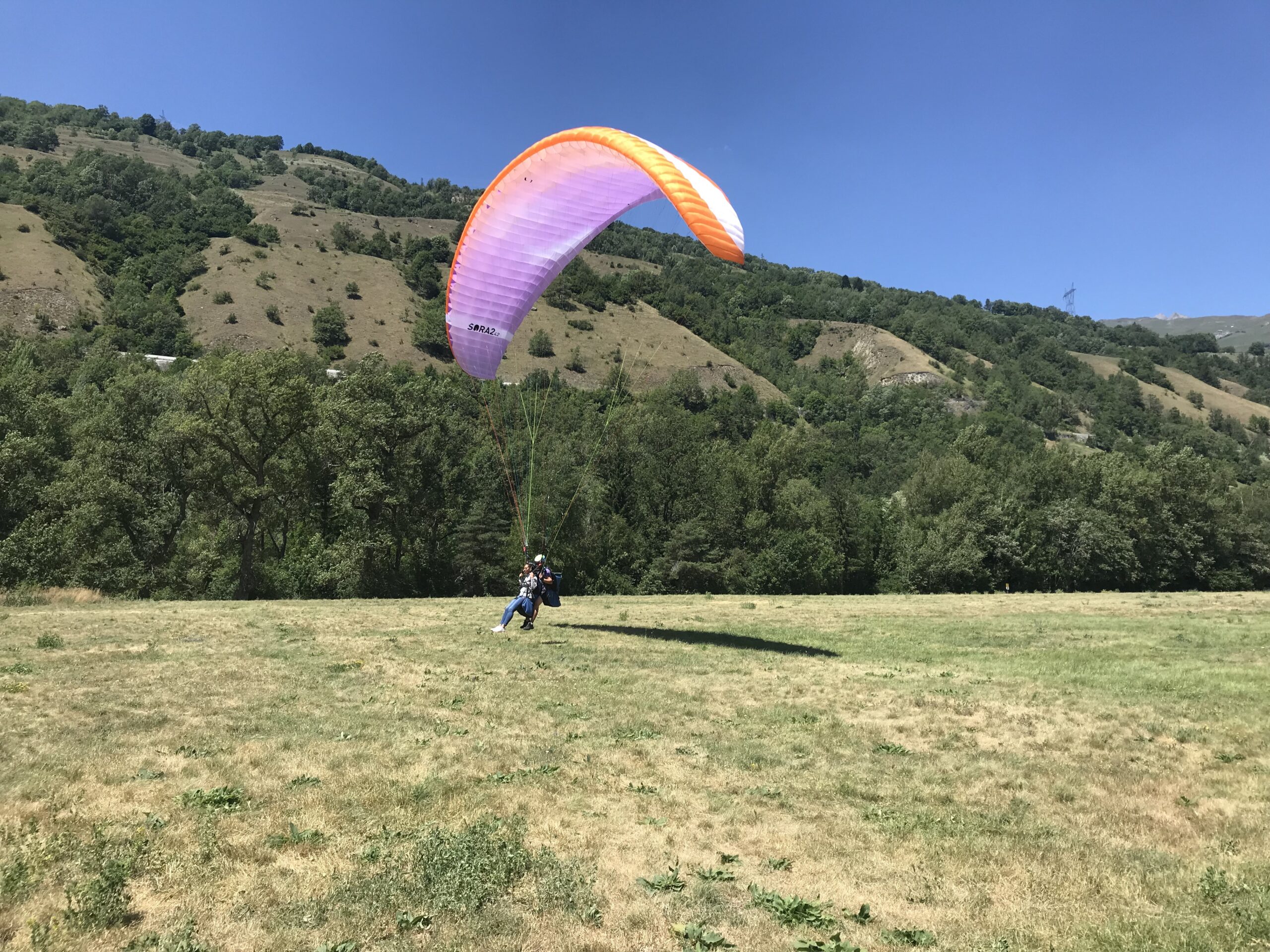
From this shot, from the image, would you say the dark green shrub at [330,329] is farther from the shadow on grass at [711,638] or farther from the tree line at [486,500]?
the shadow on grass at [711,638]

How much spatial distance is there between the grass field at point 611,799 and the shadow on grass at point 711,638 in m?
1.06

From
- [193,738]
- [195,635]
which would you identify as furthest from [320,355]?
[193,738]

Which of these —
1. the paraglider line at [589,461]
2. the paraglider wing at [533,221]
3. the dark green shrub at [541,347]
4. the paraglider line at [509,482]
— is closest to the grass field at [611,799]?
the paraglider line at [509,482]

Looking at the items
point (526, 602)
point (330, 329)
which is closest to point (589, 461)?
point (526, 602)

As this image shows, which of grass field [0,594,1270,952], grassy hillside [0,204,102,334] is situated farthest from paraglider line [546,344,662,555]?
grassy hillside [0,204,102,334]

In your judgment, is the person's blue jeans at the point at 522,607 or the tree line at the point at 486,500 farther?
the tree line at the point at 486,500

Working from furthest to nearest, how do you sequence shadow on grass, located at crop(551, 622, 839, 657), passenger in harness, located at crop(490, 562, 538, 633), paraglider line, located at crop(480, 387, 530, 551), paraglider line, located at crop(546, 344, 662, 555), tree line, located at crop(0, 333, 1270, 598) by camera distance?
1. tree line, located at crop(0, 333, 1270, 598)
2. paraglider line, located at crop(546, 344, 662, 555)
3. passenger in harness, located at crop(490, 562, 538, 633)
4. paraglider line, located at crop(480, 387, 530, 551)
5. shadow on grass, located at crop(551, 622, 839, 657)

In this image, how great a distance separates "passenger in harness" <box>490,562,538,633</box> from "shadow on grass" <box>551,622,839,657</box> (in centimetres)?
143

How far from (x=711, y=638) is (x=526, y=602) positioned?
4114 millimetres

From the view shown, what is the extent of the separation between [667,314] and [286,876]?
14116 cm

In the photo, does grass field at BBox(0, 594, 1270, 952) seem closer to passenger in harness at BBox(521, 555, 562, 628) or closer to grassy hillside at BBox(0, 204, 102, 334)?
passenger in harness at BBox(521, 555, 562, 628)

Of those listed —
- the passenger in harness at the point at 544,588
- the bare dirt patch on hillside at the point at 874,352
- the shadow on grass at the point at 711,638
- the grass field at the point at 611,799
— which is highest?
the bare dirt patch on hillside at the point at 874,352

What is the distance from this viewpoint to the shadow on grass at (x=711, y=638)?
607 inches

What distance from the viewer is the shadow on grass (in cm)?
1542
